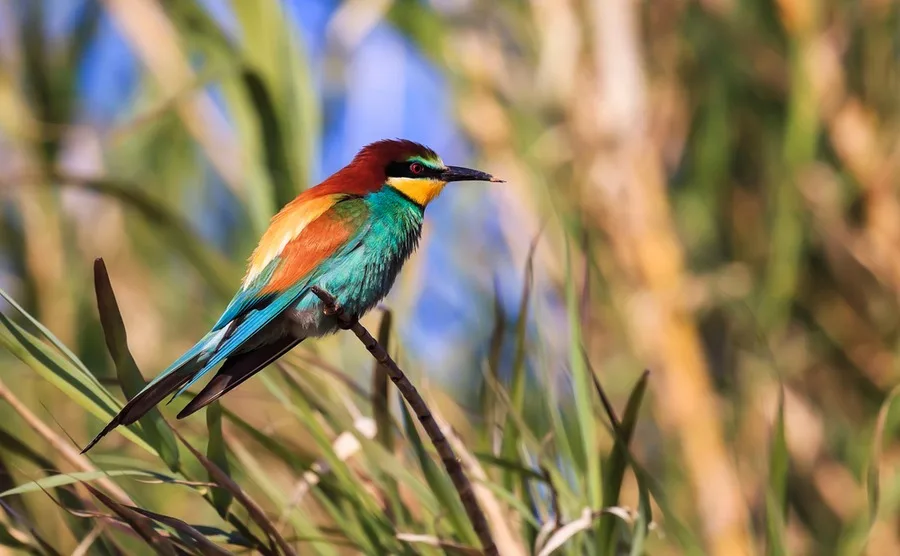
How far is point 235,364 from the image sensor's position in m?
1.24

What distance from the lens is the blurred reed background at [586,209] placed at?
1.59 metres

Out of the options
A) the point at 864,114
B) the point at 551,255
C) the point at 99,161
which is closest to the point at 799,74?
the point at 864,114

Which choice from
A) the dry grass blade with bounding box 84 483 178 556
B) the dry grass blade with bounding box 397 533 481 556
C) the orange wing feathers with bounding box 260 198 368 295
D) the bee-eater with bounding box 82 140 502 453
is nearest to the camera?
the dry grass blade with bounding box 84 483 178 556

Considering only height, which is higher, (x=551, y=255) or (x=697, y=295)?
(x=551, y=255)

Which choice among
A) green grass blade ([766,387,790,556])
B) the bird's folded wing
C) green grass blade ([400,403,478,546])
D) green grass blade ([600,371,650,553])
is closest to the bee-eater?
the bird's folded wing

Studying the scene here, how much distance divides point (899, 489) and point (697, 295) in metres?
0.60

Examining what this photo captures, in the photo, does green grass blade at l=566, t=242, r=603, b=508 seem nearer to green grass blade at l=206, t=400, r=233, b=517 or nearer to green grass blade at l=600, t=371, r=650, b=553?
green grass blade at l=600, t=371, r=650, b=553

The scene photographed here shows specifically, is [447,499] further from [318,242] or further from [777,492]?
[318,242]

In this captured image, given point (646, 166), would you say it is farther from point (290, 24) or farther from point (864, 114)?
point (290, 24)

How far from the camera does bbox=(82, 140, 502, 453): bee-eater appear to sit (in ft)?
4.21

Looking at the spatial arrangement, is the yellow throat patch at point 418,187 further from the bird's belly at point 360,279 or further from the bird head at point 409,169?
the bird's belly at point 360,279

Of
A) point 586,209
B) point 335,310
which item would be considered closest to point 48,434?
point 335,310

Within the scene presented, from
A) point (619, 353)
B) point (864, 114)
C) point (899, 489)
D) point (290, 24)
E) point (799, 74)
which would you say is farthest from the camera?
point (619, 353)

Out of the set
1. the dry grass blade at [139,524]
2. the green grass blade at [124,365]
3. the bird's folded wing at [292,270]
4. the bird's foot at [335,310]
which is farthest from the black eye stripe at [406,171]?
the dry grass blade at [139,524]
